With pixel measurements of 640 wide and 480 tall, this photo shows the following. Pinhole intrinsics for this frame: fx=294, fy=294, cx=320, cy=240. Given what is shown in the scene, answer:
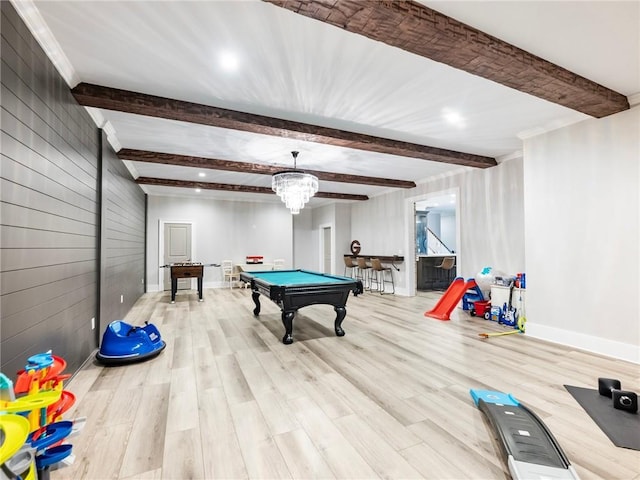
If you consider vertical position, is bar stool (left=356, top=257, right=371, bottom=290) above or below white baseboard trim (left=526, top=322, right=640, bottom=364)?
above

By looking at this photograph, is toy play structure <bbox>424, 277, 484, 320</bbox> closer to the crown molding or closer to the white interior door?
the crown molding

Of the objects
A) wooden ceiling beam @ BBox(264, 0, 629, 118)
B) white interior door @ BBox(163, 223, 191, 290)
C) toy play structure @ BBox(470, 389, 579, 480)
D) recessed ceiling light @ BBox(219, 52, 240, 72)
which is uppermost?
recessed ceiling light @ BBox(219, 52, 240, 72)

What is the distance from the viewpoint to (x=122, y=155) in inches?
191

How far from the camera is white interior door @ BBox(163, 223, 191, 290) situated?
8.74m

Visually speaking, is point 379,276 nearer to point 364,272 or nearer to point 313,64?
point 364,272

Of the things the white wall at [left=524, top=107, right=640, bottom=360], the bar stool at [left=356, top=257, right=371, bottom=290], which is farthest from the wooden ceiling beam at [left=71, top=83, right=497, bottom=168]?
the bar stool at [left=356, top=257, right=371, bottom=290]

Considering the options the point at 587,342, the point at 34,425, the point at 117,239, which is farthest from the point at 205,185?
the point at 587,342

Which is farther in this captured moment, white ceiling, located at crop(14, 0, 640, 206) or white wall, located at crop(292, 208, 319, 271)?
white wall, located at crop(292, 208, 319, 271)

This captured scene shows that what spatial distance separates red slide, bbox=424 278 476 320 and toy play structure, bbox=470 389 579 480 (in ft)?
9.64

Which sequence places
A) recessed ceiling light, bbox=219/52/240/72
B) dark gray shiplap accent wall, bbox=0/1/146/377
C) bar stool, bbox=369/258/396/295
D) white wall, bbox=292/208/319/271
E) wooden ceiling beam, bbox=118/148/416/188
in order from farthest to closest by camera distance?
white wall, bbox=292/208/319/271
bar stool, bbox=369/258/396/295
wooden ceiling beam, bbox=118/148/416/188
recessed ceiling light, bbox=219/52/240/72
dark gray shiplap accent wall, bbox=0/1/146/377

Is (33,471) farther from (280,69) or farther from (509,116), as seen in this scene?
(509,116)

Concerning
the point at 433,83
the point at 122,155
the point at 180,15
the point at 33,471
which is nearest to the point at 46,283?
the point at 33,471

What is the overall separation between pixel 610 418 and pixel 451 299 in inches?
130

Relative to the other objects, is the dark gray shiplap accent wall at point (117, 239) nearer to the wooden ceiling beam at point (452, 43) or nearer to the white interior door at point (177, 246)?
the white interior door at point (177, 246)
